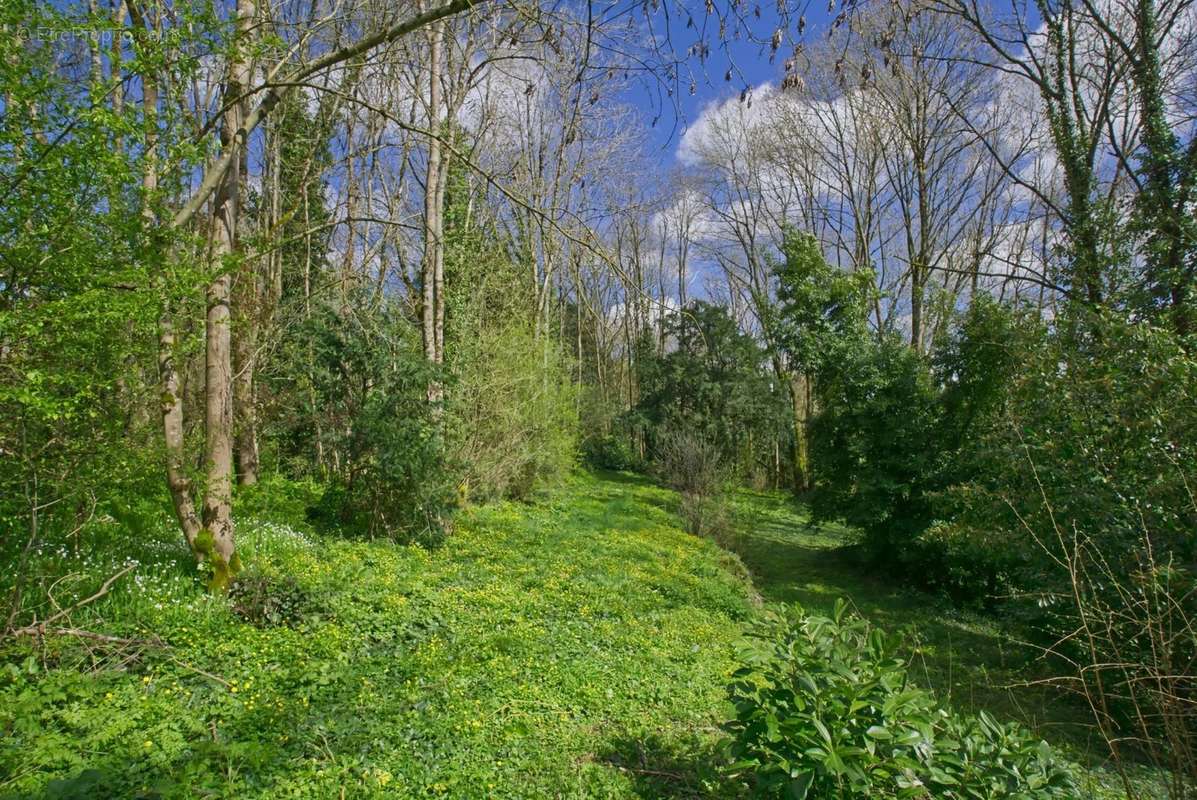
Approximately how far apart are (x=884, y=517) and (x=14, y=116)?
471 inches

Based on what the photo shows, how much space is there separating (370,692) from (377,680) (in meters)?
0.20

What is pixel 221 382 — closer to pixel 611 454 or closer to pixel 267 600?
pixel 267 600

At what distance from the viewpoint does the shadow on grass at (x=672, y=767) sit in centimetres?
339

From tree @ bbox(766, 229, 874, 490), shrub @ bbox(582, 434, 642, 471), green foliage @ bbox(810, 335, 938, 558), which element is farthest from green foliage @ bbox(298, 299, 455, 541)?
shrub @ bbox(582, 434, 642, 471)

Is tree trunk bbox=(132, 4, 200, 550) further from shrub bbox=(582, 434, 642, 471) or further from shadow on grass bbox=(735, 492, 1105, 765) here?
shrub bbox=(582, 434, 642, 471)

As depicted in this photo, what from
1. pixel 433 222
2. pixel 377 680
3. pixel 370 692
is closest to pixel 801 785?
pixel 370 692

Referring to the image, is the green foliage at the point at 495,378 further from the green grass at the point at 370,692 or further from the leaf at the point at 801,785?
the leaf at the point at 801,785

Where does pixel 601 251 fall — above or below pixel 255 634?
above

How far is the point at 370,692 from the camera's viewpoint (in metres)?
4.09

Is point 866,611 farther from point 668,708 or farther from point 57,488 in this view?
point 57,488

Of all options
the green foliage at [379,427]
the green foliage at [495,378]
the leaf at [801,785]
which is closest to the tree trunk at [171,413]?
the green foliage at [379,427]

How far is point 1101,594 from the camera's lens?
5.60m

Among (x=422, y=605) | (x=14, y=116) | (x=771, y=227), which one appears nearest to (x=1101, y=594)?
(x=422, y=605)

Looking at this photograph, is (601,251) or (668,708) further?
(668,708)
